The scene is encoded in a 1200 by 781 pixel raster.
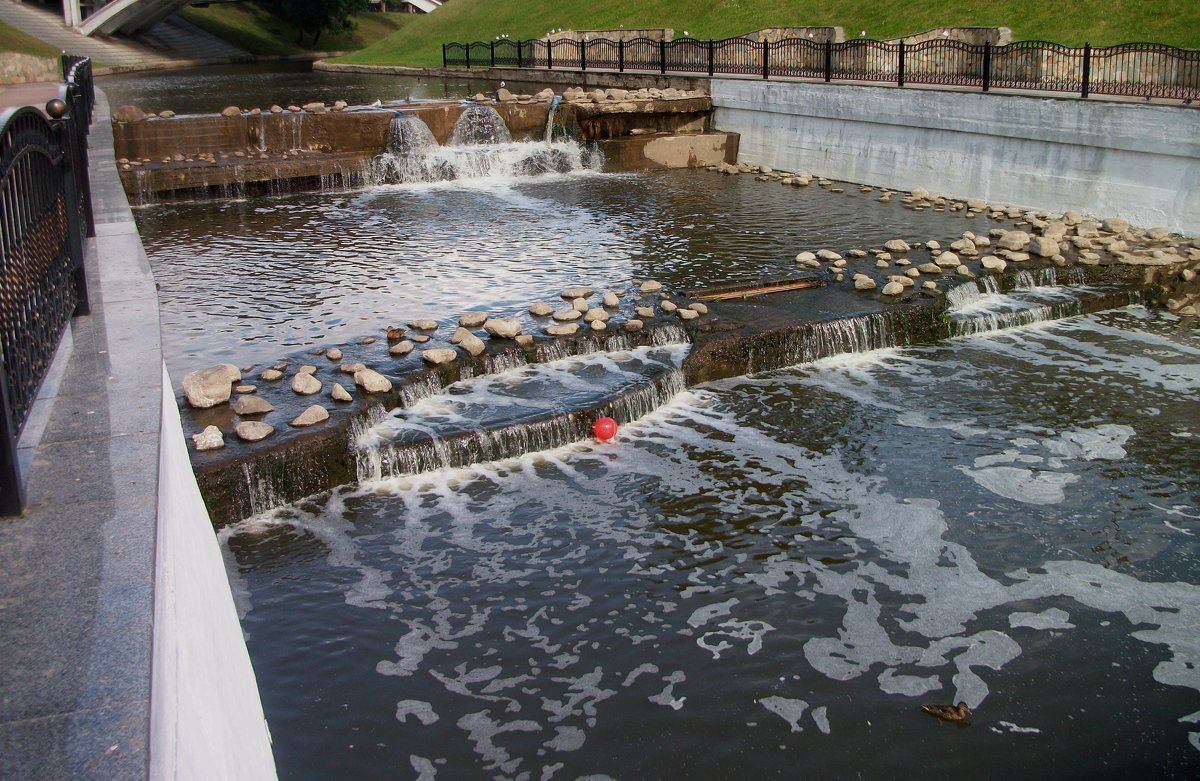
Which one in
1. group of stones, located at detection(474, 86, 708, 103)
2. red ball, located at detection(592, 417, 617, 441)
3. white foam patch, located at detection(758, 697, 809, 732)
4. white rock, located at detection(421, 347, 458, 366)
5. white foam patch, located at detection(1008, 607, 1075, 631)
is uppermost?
group of stones, located at detection(474, 86, 708, 103)

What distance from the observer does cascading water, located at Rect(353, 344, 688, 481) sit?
27.3 feet

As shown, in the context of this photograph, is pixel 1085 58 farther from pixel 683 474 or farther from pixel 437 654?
pixel 437 654

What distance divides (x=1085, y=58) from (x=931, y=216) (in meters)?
3.15

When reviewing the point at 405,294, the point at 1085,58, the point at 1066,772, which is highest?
the point at 1085,58

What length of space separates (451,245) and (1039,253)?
763 centimetres

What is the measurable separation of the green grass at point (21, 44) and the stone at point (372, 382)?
36951 mm

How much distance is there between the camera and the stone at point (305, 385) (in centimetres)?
891

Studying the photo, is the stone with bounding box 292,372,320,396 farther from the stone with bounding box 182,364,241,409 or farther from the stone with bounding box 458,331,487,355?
the stone with bounding box 458,331,487,355

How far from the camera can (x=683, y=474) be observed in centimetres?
831

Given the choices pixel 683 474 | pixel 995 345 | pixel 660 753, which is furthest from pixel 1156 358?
pixel 660 753

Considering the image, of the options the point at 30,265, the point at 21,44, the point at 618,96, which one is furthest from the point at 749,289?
the point at 21,44

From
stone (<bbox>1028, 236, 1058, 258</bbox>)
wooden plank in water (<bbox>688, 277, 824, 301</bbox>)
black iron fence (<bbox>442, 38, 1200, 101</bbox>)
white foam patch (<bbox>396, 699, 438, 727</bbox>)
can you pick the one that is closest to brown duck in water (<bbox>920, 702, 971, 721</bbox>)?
white foam patch (<bbox>396, 699, 438, 727</bbox>)

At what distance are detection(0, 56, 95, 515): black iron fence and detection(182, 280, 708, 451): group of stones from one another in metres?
1.97

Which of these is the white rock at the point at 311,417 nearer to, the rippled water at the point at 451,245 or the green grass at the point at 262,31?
the rippled water at the point at 451,245
